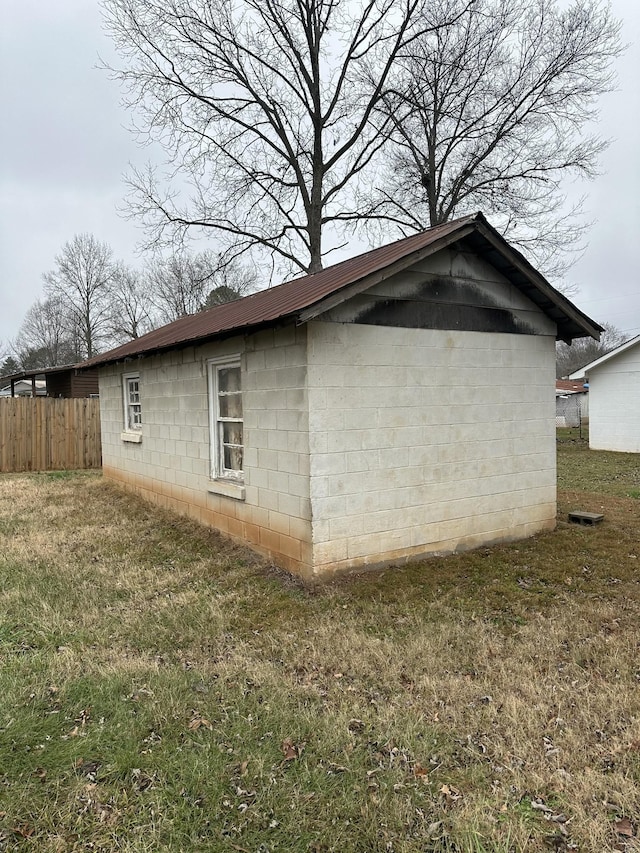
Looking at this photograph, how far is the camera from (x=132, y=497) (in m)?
10.9

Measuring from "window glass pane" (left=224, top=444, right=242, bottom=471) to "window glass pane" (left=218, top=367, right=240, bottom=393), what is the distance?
824mm

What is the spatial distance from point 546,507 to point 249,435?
4.37m

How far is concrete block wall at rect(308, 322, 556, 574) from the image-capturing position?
583 cm

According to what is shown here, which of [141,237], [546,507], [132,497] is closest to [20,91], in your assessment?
[141,237]

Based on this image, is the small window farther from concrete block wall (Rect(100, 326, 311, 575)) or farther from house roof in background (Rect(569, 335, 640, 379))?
house roof in background (Rect(569, 335, 640, 379))

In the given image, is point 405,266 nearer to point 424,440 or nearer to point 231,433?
point 424,440

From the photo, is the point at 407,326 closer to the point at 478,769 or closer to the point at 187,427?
the point at 187,427

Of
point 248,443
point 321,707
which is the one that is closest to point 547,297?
point 248,443

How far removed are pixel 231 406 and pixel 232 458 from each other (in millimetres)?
738

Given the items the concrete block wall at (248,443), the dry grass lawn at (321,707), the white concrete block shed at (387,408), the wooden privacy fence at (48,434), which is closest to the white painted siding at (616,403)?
the white concrete block shed at (387,408)

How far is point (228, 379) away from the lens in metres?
7.59

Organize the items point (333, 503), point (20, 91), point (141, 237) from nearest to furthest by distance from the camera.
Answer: point (333, 503), point (20, 91), point (141, 237)

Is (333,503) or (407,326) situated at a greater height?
(407,326)

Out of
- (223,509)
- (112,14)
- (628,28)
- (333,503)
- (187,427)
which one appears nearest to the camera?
(333,503)
